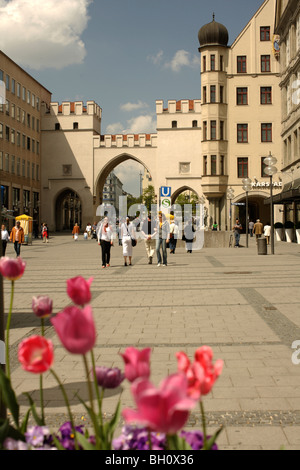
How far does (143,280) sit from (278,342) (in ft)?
26.0

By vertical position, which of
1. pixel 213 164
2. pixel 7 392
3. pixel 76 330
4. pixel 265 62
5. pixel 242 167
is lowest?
pixel 7 392

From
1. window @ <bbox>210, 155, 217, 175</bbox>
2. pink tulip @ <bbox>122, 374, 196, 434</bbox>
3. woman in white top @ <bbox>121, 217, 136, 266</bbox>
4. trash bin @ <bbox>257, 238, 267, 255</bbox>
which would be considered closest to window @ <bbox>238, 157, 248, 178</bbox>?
window @ <bbox>210, 155, 217, 175</bbox>

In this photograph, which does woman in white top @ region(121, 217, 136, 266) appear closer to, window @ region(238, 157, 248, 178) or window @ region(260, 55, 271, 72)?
window @ region(238, 157, 248, 178)

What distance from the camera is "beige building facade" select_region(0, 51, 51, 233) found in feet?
190

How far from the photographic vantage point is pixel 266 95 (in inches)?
2203

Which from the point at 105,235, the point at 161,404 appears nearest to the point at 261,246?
the point at 105,235

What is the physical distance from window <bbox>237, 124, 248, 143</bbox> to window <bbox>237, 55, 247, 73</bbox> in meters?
5.18

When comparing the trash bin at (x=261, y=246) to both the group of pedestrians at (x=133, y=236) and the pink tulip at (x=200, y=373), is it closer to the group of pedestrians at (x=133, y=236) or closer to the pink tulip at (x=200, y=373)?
the group of pedestrians at (x=133, y=236)

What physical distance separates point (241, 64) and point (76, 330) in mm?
57473

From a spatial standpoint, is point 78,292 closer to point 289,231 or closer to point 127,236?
point 127,236

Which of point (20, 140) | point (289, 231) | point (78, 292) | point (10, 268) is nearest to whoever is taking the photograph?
point (78, 292)

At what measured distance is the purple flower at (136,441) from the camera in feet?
5.10

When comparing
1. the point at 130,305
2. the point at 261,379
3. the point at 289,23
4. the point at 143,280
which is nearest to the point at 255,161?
the point at 289,23
